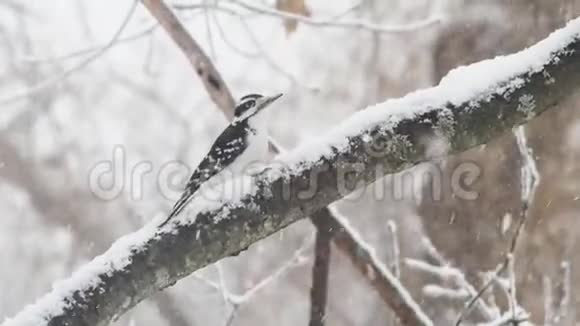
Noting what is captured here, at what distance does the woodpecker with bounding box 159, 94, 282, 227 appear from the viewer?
1.76 meters

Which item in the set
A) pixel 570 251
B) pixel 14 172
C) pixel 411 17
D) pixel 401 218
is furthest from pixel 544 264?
pixel 14 172

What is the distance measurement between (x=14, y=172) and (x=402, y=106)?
4.05 meters

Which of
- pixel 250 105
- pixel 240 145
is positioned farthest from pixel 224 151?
pixel 250 105

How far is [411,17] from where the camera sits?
4.44 meters

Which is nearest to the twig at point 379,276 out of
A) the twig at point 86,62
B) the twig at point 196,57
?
the twig at point 196,57

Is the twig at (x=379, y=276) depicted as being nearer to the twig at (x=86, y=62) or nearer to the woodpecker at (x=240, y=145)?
the woodpecker at (x=240, y=145)

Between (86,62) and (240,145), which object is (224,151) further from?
(86,62)

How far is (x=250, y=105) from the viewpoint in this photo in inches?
79.3

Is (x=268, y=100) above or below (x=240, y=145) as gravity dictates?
above

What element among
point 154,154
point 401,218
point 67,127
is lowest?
point 401,218

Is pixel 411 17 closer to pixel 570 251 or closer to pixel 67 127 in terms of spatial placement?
pixel 570 251

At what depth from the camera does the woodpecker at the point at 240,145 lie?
1763 millimetres

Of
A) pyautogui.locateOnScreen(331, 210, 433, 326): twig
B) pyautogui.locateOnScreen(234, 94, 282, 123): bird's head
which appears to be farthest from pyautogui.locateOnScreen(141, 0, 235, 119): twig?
pyautogui.locateOnScreen(331, 210, 433, 326): twig

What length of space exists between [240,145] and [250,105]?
0.20 m
